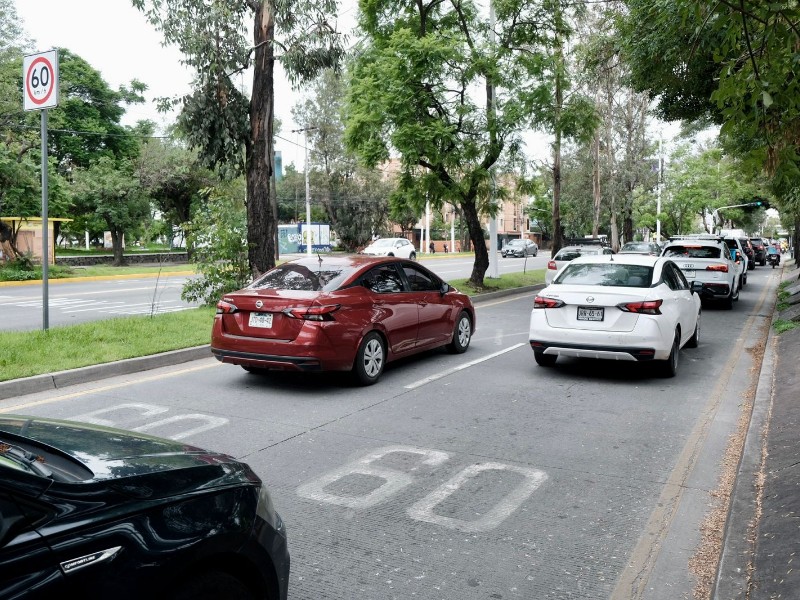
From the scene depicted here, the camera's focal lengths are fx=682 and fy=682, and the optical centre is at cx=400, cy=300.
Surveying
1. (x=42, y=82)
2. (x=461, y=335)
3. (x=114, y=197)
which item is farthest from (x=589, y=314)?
(x=114, y=197)

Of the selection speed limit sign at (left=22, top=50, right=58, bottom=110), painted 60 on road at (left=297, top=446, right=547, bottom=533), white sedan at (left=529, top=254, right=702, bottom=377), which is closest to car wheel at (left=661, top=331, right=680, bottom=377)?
white sedan at (left=529, top=254, right=702, bottom=377)

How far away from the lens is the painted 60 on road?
4.47m

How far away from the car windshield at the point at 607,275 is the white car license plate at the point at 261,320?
4017 mm

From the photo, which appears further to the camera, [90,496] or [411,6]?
[411,6]

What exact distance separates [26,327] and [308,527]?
36.7 feet

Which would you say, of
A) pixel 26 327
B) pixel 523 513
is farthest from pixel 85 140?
pixel 523 513

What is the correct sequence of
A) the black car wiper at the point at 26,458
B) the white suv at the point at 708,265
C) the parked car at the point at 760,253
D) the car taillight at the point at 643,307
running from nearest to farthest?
the black car wiper at the point at 26,458 → the car taillight at the point at 643,307 → the white suv at the point at 708,265 → the parked car at the point at 760,253

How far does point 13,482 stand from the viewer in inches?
79.7

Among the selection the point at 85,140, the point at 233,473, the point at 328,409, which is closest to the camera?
the point at 233,473

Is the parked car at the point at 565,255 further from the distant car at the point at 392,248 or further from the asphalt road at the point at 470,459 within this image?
the distant car at the point at 392,248

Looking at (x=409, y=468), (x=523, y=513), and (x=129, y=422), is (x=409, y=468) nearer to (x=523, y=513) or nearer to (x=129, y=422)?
(x=523, y=513)

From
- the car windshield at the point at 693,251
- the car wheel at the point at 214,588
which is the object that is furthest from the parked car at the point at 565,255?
the car wheel at the point at 214,588

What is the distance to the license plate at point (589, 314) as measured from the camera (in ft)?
27.8

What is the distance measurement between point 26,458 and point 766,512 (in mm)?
4217
